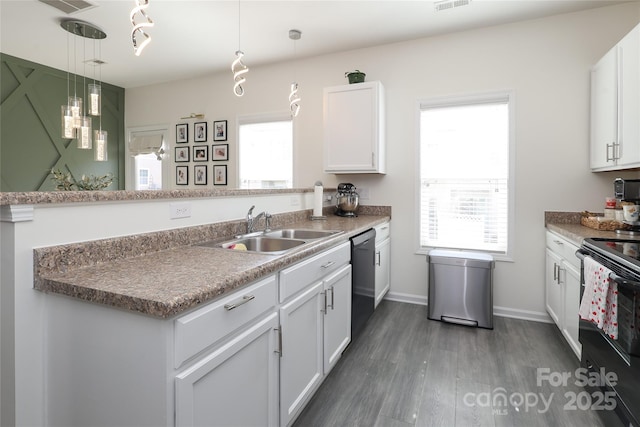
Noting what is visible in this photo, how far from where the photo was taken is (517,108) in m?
3.05

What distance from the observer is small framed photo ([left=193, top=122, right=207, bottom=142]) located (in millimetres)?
4594

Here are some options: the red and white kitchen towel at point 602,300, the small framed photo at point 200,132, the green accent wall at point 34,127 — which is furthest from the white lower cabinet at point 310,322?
the green accent wall at point 34,127

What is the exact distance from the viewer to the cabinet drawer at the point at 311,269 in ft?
4.82

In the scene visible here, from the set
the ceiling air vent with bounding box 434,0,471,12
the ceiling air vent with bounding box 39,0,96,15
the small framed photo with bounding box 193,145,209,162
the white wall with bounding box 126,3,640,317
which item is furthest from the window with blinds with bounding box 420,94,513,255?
the ceiling air vent with bounding box 39,0,96,15

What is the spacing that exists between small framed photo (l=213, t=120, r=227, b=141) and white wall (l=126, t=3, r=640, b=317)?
0.94 metres

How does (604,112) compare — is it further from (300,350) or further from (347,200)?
(300,350)

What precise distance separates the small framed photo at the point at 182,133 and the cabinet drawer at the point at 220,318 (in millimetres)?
4026

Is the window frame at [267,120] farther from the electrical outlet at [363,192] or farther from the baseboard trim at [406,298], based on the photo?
the baseboard trim at [406,298]

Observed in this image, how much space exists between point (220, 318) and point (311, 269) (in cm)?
71

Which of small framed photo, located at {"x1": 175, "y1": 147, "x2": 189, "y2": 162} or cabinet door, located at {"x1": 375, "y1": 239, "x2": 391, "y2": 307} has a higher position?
small framed photo, located at {"x1": 175, "y1": 147, "x2": 189, "y2": 162}

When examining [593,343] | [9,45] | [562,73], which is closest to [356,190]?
[562,73]

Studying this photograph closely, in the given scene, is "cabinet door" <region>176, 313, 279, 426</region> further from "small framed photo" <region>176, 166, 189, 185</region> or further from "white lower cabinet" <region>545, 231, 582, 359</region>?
"small framed photo" <region>176, 166, 189, 185</region>

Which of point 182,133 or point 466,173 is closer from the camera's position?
point 466,173

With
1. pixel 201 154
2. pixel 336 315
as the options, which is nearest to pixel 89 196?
pixel 336 315
